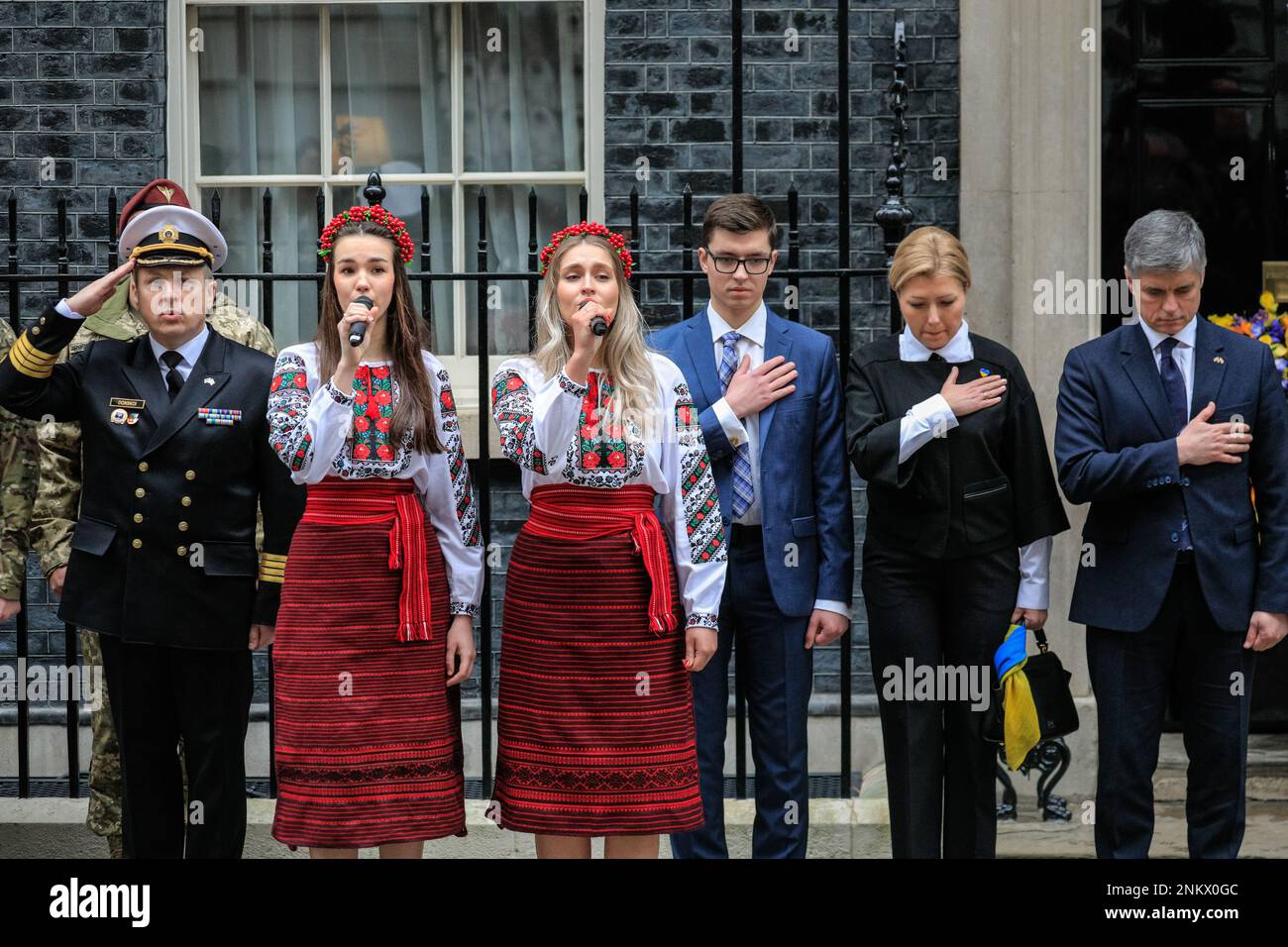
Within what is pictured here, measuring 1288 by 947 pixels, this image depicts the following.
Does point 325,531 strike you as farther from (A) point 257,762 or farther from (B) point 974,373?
(A) point 257,762

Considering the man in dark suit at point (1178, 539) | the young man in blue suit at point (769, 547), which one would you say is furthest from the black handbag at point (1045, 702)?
the young man in blue suit at point (769, 547)

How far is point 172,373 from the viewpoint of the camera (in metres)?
4.96

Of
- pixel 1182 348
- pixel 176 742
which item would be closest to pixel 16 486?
pixel 176 742

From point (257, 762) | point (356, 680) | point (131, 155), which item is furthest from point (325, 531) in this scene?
point (131, 155)

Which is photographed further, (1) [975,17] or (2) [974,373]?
(1) [975,17]

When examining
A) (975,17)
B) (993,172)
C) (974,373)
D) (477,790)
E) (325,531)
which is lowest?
(477,790)

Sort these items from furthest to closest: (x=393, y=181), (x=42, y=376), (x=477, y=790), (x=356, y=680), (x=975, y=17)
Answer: (x=393, y=181) → (x=975, y=17) → (x=477, y=790) → (x=42, y=376) → (x=356, y=680)

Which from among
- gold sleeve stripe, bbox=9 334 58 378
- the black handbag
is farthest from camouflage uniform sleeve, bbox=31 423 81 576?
the black handbag

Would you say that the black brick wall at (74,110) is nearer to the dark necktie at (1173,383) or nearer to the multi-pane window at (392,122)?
the multi-pane window at (392,122)

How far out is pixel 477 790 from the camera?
264 inches

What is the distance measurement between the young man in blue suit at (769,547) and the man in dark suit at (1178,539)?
739 mm

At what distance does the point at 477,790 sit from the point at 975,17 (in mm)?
3872

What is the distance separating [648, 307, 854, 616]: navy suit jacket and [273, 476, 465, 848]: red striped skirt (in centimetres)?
103

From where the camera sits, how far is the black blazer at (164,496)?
483 centimetres
